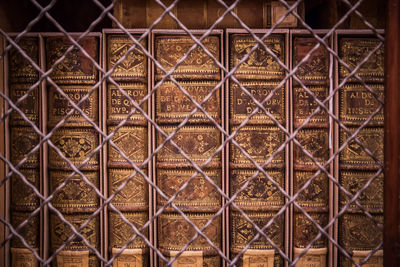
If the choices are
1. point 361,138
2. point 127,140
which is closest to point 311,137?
point 361,138

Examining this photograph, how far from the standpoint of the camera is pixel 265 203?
111 centimetres

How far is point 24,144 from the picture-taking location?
1105 mm

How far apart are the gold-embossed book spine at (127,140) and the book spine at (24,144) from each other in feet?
0.97

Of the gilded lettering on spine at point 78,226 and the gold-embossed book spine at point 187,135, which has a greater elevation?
the gold-embossed book spine at point 187,135

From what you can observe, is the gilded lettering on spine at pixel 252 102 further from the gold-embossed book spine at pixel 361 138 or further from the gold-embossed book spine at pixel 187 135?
the gold-embossed book spine at pixel 361 138

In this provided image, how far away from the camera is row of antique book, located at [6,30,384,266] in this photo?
3.58ft

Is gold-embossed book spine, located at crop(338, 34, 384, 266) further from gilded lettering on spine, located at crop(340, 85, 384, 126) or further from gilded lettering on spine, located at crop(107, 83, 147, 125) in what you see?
gilded lettering on spine, located at crop(107, 83, 147, 125)

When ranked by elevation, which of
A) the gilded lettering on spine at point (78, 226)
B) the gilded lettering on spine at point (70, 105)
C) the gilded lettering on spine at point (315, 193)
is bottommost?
the gilded lettering on spine at point (78, 226)

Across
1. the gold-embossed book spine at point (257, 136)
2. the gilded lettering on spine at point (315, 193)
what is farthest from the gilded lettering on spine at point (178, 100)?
the gilded lettering on spine at point (315, 193)

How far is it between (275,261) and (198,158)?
1.77ft

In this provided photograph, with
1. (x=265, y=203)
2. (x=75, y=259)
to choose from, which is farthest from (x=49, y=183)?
(x=265, y=203)

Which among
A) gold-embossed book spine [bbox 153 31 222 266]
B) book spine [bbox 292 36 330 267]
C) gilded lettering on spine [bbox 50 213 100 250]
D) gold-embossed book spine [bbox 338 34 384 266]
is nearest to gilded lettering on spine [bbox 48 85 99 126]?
gold-embossed book spine [bbox 153 31 222 266]

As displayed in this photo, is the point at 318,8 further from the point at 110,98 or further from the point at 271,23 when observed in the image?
the point at 110,98

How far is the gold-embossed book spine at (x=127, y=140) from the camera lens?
43.2 inches
